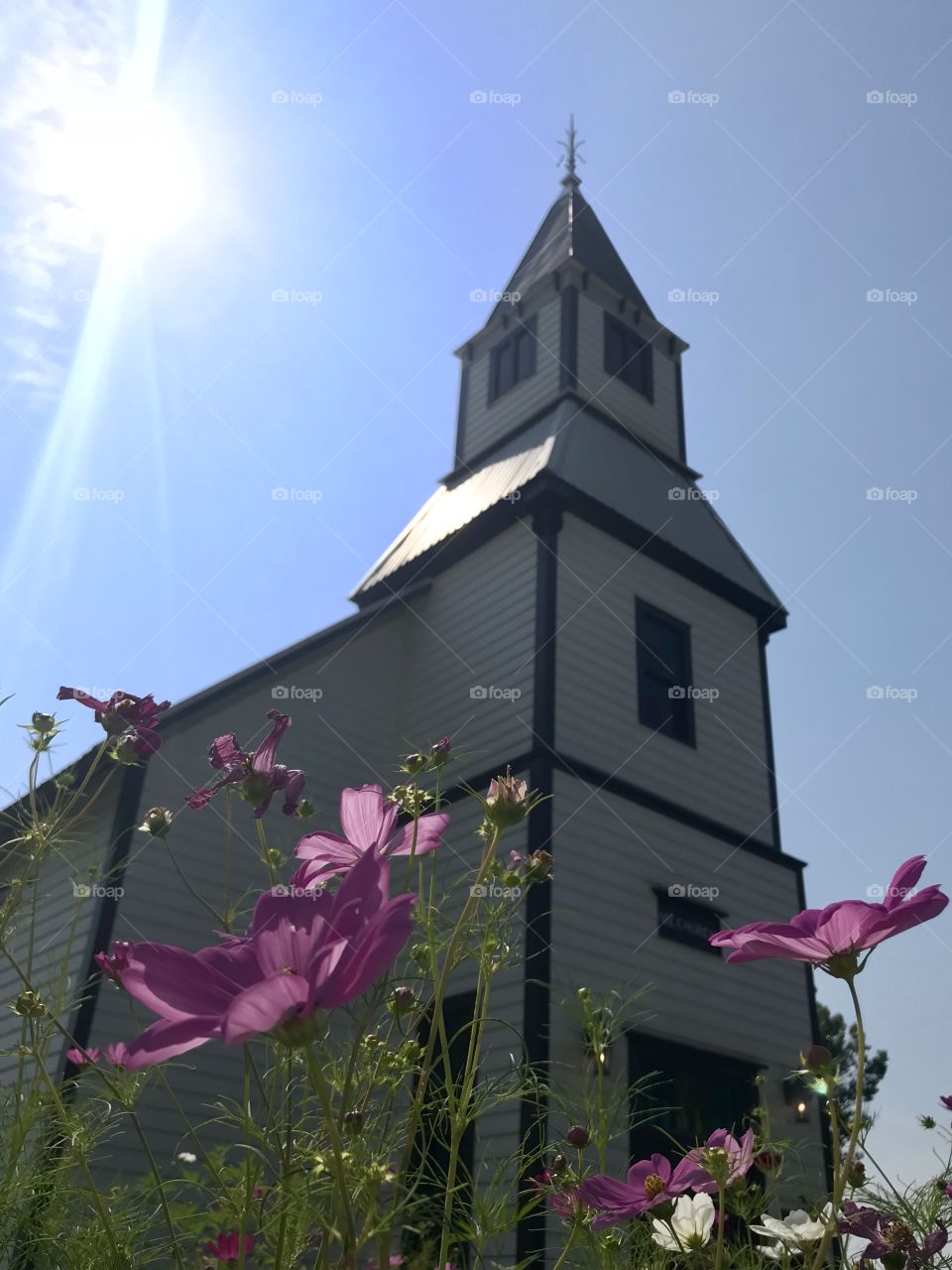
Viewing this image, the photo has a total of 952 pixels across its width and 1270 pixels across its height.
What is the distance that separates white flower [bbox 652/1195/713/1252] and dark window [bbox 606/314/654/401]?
13.1 meters

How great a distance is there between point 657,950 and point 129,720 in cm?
806

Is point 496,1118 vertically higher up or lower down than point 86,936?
lower down

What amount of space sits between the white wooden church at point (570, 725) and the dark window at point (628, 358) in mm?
45

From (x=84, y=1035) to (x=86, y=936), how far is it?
0.73 meters

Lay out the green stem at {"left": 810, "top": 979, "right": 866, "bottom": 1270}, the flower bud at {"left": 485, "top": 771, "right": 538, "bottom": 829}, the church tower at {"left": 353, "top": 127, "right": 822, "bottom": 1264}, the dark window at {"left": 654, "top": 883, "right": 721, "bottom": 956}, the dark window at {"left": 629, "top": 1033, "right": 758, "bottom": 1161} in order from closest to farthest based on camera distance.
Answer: the green stem at {"left": 810, "top": 979, "right": 866, "bottom": 1270}
the flower bud at {"left": 485, "top": 771, "right": 538, "bottom": 829}
the dark window at {"left": 629, "top": 1033, "right": 758, "bottom": 1161}
the church tower at {"left": 353, "top": 127, "right": 822, "bottom": 1264}
the dark window at {"left": 654, "top": 883, "right": 721, "bottom": 956}

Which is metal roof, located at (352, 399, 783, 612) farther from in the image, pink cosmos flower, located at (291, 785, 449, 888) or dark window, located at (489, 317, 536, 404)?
A: pink cosmos flower, located at (291, 785, 449, 888)

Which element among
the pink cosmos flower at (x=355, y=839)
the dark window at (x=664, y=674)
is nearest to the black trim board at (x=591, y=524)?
the dark window at (x=664, y=674)

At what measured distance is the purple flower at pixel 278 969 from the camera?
68 centimetres

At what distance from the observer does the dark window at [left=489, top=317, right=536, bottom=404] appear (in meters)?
13.9

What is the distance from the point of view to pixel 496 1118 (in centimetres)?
754

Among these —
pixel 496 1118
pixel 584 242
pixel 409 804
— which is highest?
pixel 584 242

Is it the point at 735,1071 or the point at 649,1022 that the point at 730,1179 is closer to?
the point at 649,1022

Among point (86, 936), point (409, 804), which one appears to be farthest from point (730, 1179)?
point (86, 936)

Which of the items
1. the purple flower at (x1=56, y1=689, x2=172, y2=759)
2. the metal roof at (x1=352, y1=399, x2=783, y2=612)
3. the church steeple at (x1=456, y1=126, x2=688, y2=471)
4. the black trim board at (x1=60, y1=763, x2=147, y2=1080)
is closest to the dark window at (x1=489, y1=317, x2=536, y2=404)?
the church steeple at (x1=456, y1=126, x2=688, y2=471)
